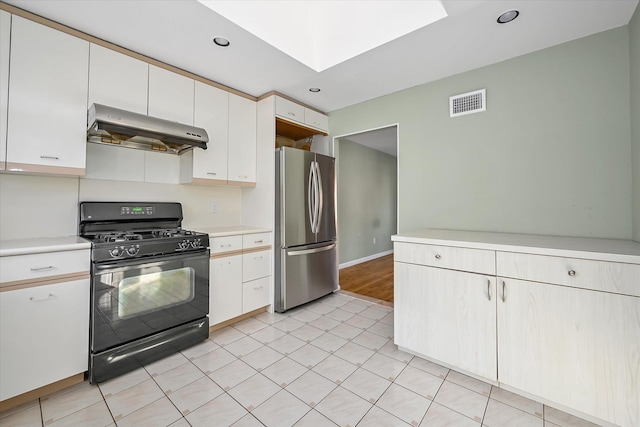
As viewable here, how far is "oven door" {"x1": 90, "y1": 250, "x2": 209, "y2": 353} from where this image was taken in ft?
5.74

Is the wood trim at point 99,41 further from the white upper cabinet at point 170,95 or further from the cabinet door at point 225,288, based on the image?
the cabinet door at point 225,288

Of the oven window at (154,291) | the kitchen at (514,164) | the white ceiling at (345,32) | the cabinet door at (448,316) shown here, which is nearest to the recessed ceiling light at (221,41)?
the white ceiling at (345,32)

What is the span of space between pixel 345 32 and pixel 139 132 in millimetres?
1890

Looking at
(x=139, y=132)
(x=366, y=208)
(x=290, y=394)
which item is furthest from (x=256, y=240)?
(x=366, y=208)

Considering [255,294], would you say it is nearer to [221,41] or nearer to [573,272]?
[221,41]

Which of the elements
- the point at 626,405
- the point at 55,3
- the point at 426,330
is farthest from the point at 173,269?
the point at 626,405

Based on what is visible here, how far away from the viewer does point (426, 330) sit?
6.51 ft

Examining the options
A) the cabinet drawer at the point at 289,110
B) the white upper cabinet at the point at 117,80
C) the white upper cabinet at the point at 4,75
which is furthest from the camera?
the cabinet drawer at the point at 289,110

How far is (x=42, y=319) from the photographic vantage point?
158 cm

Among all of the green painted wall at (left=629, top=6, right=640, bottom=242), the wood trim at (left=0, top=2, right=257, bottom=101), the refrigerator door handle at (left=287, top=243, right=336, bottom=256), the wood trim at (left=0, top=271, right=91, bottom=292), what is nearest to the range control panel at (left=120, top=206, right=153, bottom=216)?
the wood trim at (left=0, top=271, right=91, bottom=292)

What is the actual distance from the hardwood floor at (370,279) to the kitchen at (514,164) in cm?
114

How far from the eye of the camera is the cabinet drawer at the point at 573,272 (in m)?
1.32

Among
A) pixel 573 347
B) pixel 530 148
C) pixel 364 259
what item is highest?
pixel 530 148

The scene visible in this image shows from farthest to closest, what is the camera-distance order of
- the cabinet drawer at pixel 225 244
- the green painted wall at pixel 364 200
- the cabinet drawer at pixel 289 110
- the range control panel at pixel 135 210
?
the green painted wall at pixel 364 200 → the cabinet drawer at pixel 289 110 → the cabinet drawer at pixel 225 244 → the range control panel at pixel 135 210
